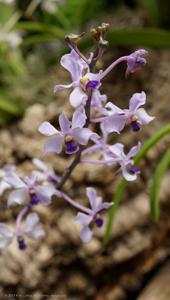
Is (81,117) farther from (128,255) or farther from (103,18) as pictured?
(103,18)

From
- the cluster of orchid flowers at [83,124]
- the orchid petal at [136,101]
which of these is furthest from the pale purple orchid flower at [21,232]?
the orchid petal at [136,101]

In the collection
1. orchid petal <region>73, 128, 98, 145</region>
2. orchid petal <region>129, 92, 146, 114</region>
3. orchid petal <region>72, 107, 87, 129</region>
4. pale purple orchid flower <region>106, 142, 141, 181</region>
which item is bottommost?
pale purple orchid flower <region>106, 142, 141, 181</region>

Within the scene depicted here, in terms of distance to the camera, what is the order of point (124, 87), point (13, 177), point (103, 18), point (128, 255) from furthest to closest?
point (103, 18)
point (124, 87)
point (128, 255)
point (13, 177)

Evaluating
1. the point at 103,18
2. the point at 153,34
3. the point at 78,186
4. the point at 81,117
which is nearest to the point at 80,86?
the point at 81,117

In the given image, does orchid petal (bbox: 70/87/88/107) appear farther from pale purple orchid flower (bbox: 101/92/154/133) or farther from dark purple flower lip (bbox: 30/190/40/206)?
dark purple flower lip (bbox: 30/190/40/206)

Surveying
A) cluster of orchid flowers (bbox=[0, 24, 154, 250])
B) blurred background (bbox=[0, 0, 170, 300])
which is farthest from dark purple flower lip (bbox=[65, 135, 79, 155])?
blurred background (bbox=[0, 0, 170, 300])

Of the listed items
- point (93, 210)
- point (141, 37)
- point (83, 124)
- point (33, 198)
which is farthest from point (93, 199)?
point (141, 37)

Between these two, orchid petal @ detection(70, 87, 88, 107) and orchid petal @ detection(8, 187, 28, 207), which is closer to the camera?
orchid petal @ detection(70, 87, 88, 107)

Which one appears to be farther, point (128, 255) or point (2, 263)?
point (128, 255)
